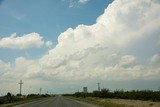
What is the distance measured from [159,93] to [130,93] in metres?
23.0

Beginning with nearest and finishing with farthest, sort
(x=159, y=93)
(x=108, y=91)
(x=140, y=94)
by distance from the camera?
1. (x=159, y=93)
2. (x=140, y=94)
3. (x=108, y=91)

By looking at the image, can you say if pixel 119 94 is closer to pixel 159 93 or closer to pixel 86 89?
pixel 86 89


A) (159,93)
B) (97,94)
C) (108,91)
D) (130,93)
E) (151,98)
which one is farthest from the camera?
(97,94)

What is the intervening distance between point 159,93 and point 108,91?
49.6 meters

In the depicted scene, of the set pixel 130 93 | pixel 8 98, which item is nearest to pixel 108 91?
pixel 130 93

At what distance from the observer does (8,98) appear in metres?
85.1

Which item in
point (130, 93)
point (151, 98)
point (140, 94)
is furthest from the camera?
point (130, 93)

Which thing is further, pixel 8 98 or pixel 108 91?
pixel 108 91

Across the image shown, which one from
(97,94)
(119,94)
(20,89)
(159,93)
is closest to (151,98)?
(159,93)

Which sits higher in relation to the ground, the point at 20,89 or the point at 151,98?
the point at 20,89

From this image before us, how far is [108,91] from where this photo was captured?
11850 centimetres

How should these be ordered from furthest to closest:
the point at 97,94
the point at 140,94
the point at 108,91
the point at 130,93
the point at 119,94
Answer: the point at 97,94 → the point at 108,91 → the point at 119,94 → the point at 130,93 → the point at 140,94

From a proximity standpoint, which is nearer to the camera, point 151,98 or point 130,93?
point 151,98

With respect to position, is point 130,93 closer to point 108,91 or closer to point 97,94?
point 108,91
